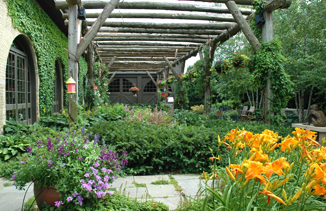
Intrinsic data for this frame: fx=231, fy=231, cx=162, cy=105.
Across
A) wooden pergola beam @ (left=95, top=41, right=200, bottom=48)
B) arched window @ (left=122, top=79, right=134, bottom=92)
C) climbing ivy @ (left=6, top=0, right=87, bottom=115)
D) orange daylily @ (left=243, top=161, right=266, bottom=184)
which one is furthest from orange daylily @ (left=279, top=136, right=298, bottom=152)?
arched window @ (left=122, top=79, right=134, bottom=92)

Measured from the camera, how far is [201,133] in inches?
152

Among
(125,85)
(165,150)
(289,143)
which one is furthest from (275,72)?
(125,85)

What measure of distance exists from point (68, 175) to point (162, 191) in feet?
3.83

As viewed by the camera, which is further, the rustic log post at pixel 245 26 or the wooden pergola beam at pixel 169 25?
the wooden pergola beam at pixel 169 25

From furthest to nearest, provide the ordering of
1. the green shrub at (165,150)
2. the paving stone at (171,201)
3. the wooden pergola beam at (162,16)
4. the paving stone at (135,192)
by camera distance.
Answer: the wooden pergola beam at (162,16), the green shrub at (165,150), the paving stone at (135,192), the paving stone at (171,201)

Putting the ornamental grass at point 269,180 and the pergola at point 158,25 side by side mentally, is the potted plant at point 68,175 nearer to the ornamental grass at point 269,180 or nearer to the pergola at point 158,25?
the ornamental grass at point 269,180

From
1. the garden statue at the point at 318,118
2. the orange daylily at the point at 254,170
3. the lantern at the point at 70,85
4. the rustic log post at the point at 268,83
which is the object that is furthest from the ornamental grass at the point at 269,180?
the garden statue at the point at 318,118

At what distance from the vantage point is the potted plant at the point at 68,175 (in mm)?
1905

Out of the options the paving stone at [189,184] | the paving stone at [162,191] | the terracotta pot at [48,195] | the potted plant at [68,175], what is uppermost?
the potted plant at [68,175]

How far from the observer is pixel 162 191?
105 inches

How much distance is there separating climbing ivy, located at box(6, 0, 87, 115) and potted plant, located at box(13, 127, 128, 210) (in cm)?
363

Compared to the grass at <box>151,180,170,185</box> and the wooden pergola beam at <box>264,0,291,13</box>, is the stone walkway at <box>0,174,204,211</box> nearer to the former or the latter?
the grass at <box>151,180,170,185</box>

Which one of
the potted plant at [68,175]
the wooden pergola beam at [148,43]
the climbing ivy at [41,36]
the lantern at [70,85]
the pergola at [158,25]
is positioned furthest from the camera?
the wooden pergola beam at [148,43]

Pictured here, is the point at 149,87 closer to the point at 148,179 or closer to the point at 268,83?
the point at 268,83
